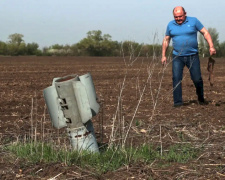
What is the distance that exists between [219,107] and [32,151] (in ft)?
17.2

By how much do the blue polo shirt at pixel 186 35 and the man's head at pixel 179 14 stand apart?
0.29 feet

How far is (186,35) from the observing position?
882cm

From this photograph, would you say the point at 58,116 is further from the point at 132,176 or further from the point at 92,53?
the point at 92,53

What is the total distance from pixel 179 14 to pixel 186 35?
407mm

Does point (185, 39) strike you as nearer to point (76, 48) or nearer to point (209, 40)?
point (209, 40)

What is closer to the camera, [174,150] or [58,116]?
[58,116]

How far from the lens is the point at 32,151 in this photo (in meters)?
4.92

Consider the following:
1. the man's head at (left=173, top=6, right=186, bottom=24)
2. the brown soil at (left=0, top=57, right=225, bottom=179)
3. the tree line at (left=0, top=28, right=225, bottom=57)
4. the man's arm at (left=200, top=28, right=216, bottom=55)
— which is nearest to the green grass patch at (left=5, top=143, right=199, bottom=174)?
the brown soil at (left=0, top=57, right=225, bottom=179)

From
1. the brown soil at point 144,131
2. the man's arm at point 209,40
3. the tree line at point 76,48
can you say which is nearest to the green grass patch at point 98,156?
the brown soil at point 144,131

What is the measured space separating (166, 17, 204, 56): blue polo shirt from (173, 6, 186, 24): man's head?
88 mm

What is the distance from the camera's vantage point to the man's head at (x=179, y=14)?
8.74 metres

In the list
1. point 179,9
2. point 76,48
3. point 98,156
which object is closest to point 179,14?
point 179,9

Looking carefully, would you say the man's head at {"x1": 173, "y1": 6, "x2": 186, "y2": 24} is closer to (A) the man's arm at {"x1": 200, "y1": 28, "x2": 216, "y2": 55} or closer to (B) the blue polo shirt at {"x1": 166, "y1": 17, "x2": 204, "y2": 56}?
(B) the blue polo shirt at {"x1": 166, "y1": 17, "x2": 204, "y2": 56}

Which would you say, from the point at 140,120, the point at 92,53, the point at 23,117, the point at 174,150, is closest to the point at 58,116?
the point at 174,150
